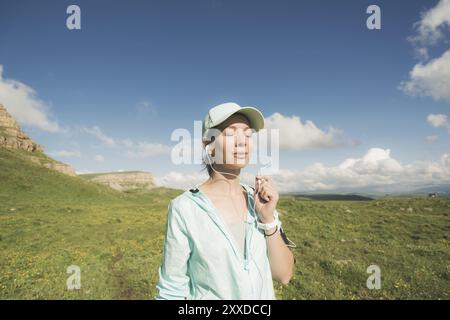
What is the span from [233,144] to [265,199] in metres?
0.75

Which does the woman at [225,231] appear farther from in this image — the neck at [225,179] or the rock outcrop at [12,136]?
the rock outcrop at [12,136]

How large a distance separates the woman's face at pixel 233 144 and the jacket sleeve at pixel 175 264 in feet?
2.84

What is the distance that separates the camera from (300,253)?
16234 mm

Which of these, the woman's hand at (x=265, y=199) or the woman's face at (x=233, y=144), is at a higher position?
the woman's face at (x=233, y=144)

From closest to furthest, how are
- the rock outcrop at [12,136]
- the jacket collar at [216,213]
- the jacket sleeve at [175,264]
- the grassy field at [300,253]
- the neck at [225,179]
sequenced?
1. the jacket sleeve at [175,264]
2. the jacket collar at [216,213]
3. the neck at [225,179]
4. the grassy field at [300,253]
5. the rock outcrop at [12,136]

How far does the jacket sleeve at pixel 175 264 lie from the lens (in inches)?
120

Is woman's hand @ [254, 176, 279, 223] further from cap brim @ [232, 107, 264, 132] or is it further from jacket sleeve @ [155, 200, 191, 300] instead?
jacket sleeve @ [155, 200, 191, 300]

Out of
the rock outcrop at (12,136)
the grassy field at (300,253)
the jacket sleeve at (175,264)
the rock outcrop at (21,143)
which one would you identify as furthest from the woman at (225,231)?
the rock outcrop at (12,136)

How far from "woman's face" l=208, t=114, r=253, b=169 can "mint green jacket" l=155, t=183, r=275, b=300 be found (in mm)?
575

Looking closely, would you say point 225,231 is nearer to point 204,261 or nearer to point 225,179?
point 204,261

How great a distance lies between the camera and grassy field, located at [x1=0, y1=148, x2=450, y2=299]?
1166 cm

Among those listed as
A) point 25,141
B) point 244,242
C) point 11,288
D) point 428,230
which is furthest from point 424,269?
point 25,141

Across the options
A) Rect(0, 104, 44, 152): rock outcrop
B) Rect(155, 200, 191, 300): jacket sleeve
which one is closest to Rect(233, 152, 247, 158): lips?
Rect(155, 200, 191, 300): jacket sleeve
